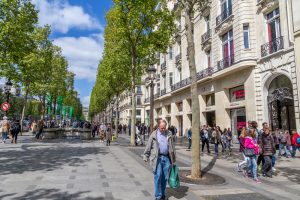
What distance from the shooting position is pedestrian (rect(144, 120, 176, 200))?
5465 mm

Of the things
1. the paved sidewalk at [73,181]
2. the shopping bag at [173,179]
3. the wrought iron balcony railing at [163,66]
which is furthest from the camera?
the wrought iron balcony railing at [163,66]

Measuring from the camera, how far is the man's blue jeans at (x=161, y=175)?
539cm

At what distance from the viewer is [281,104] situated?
1714 cm

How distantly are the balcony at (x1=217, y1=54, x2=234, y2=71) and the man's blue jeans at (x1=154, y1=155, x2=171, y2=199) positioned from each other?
16.5 metres

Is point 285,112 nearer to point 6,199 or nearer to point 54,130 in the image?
point 6,199

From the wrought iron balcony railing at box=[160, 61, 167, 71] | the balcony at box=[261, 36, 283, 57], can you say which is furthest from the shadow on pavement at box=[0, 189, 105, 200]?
the wrought iron balcony railing at box=[160, 61, 167, 71]

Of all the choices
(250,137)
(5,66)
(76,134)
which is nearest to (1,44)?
(5,66)

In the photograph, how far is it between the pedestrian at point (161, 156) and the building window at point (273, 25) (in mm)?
14467

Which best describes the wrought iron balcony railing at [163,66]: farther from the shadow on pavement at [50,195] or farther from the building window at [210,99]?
the shadow on pavement at [50,195]

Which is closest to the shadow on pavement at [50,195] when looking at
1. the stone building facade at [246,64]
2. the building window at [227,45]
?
the stone building facade at [246,64]

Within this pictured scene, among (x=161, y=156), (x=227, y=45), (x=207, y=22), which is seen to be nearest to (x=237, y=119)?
(x=227, y=45)

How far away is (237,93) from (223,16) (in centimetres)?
661

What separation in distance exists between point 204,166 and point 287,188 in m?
3.85

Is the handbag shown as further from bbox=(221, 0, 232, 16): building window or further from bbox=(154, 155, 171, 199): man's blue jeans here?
bbox=(221, 0, 232, 16): building window
